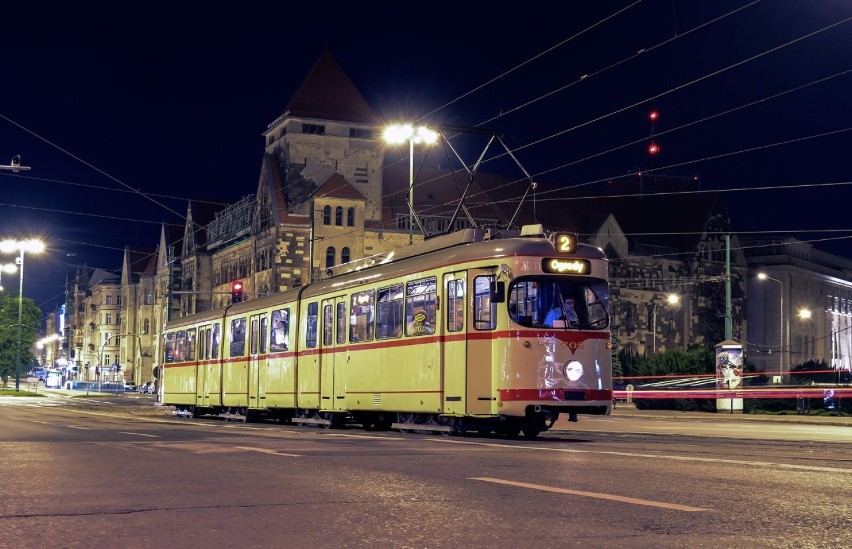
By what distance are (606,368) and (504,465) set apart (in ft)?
28.9

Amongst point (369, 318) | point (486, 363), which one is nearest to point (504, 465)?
point (486, 363)

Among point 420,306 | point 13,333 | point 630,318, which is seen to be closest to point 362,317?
point 420,306

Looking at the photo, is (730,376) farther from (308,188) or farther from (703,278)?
(703,278)

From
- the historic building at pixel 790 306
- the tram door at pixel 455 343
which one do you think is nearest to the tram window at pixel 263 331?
the tram door at pixel 455 343

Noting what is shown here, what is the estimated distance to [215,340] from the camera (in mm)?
33531

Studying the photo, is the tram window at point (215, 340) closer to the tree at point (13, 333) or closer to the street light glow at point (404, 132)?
the street light glow at point (404, 132)

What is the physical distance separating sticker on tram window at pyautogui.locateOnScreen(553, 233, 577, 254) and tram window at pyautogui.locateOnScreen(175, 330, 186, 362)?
20.8 meters

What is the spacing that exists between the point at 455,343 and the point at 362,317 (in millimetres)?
4071

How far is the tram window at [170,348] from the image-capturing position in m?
39.2

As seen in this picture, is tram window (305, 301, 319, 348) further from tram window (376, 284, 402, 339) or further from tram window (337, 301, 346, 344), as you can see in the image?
tram window (376, 284, 402, 339)

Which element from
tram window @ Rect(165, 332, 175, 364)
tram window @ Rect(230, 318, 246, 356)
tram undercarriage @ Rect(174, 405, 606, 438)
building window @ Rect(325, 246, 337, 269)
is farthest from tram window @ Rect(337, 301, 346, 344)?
building window @ Rect(325, 246, 337, 269)

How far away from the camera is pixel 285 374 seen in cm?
2770

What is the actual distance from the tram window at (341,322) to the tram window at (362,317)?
0.33 metres

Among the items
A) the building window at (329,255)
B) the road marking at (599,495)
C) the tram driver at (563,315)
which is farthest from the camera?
the building window at (329,255)
